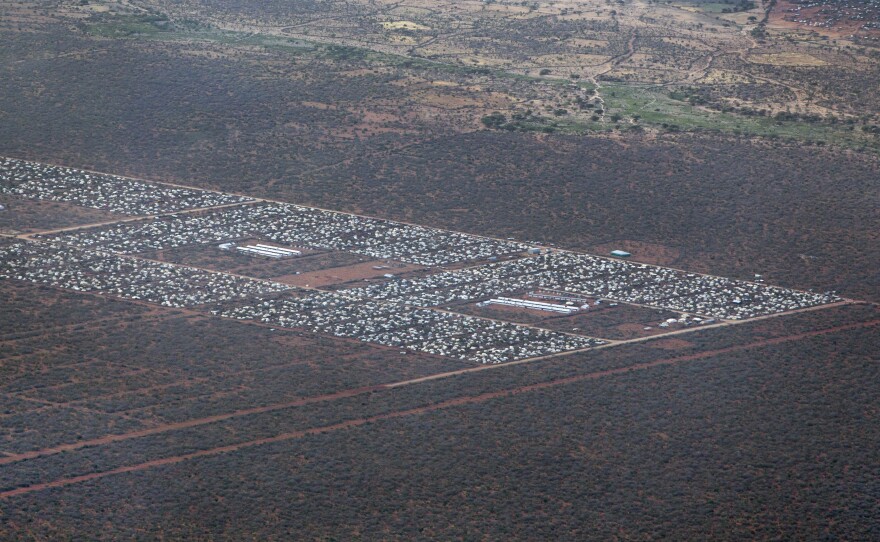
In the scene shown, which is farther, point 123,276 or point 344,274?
point 344,274

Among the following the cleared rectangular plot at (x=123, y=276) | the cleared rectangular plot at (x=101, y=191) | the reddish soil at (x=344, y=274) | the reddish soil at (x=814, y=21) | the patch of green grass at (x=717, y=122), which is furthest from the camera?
the reddish soil at (x=814, y=21)

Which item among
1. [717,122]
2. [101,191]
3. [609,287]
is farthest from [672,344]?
[101,191]

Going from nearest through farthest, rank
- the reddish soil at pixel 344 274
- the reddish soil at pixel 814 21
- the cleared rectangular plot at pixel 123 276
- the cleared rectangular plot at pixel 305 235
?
the cleared rectangular plot at pixel 123 276 < the reddish soil at pixel 344 274 < the cleared rectangular plot at pixel 305 235 < the reddish soil at pixel 814 21

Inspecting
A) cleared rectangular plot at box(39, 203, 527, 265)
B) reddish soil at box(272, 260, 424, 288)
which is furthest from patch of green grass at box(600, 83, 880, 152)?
reddish soil at box(272, 260, 424, 288)

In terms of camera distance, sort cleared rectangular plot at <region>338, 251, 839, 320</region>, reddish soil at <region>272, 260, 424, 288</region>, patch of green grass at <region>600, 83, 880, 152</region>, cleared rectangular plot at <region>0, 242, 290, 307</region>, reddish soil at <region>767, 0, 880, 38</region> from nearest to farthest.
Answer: cleared rectangular plot at <region>0, 242, 290, 307</region>
cleared rectangular plot at <region>338, 251, 839, 320</region>
reddish soil at <region>272, 260, 424, 288</region>
patch of green grass at <region>600, 83, 880, 152</region>
reddish soil at <region>767, 0, 880, 38</region>

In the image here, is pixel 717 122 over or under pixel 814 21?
under

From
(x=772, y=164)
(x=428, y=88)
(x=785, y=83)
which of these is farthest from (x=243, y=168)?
(x=785, y=83)

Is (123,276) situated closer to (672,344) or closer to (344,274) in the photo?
(344,274)

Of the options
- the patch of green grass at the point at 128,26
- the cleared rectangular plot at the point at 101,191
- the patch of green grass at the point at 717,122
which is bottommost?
the cleared rectangular plot at the point at 101,191

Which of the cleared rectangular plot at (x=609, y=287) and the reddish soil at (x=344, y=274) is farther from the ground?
the cleared rectangular plot at (x=609, y=287)

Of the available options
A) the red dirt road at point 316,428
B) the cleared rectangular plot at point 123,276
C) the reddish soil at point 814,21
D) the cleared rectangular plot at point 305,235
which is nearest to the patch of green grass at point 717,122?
the cleared rectangular plot at point 305,235

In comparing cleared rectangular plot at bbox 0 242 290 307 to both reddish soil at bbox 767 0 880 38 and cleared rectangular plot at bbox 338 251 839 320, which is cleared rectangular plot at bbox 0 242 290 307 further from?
reddish soil at bbox 767 0 880 38

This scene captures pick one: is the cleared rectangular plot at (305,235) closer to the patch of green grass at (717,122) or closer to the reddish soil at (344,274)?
the reddish soil at (344,274)
